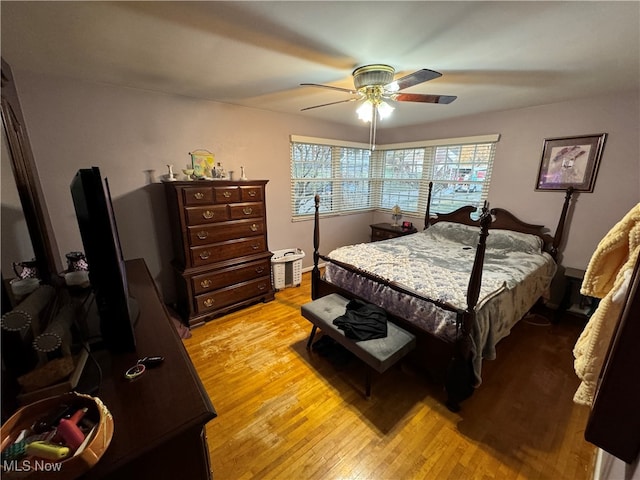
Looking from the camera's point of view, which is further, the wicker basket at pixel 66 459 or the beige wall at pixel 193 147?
the beige wall at pixel 193 147

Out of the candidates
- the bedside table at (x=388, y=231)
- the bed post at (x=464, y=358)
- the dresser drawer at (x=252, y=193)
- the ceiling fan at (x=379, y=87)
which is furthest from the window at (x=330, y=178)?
the bed post at (x=464, y=358)

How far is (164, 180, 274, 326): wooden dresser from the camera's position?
2.56m

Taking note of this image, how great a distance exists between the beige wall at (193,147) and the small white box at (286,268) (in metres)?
0.41

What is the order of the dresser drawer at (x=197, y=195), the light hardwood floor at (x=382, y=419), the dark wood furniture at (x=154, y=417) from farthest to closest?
→ the dresser drawer at (x=197, y=195), the light hardwood floor at (x=382, y=419), the dark wood furniture at (x=154, y=417)

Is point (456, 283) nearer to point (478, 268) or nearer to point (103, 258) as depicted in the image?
point (478, 268)

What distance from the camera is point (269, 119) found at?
11.0 ft

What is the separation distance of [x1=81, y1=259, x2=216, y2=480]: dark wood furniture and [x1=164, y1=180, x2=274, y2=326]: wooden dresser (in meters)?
1.72

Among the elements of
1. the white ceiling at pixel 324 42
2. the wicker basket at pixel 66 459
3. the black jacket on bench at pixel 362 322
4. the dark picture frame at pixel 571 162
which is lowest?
the black jacket on bench at pixel 362 322

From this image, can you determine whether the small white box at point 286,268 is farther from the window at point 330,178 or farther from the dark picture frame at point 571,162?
the dark picture frame at point 571,162

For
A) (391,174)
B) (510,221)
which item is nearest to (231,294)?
(391,174)

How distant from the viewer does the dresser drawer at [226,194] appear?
8.73 ft

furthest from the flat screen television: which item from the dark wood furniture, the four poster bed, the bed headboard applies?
the bed headboard

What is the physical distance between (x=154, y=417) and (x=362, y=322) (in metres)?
1.49

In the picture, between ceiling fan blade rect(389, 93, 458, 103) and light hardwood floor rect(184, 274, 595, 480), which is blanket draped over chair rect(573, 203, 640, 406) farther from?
ceiling fan blade rect(389, 93, 458, 103)
